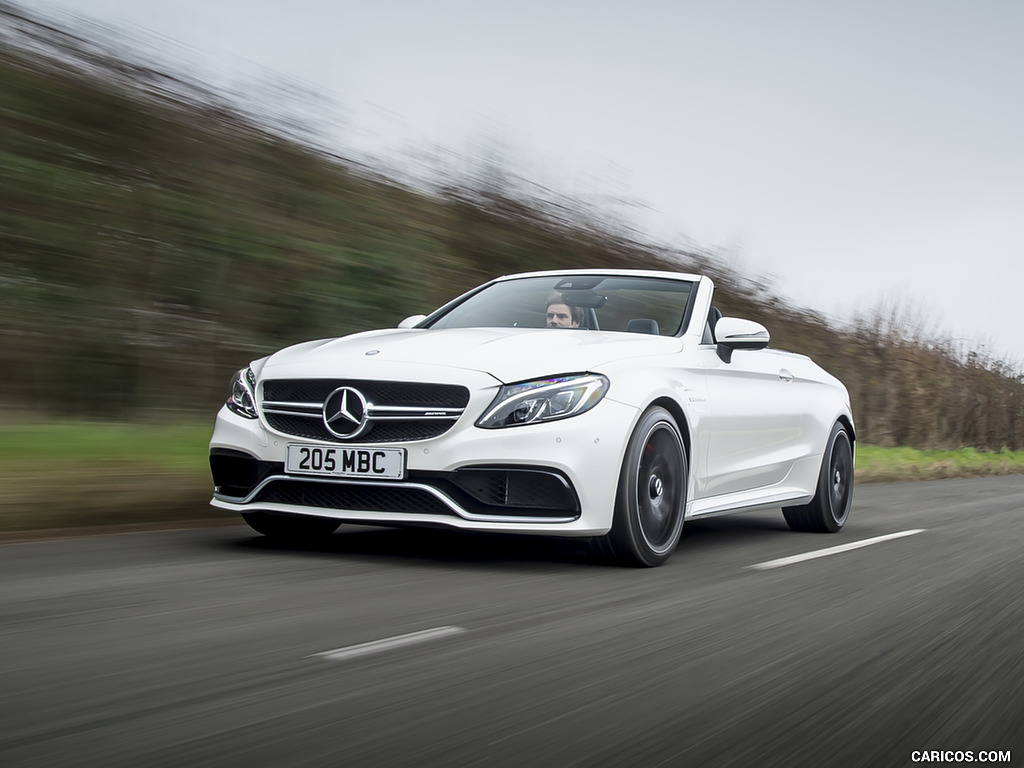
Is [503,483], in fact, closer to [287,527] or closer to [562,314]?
[287,527]

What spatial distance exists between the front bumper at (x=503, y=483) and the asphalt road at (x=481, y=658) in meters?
0.24

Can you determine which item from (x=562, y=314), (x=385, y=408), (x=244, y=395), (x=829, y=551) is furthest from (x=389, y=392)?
(x=829, y=551)

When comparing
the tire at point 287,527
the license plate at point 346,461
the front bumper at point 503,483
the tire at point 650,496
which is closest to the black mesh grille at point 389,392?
the front bumper at point 503,483

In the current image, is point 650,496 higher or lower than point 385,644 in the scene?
higher

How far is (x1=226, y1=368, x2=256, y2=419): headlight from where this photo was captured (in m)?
5.32

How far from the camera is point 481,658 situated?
327 cm

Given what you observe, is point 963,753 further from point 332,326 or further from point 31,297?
point 332,326

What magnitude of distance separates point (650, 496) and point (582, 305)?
1.66m

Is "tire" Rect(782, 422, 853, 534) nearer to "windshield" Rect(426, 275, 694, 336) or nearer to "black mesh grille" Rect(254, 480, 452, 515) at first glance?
"windshield" Rect(426, 275, 694, 336)

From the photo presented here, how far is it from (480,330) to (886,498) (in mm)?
7430

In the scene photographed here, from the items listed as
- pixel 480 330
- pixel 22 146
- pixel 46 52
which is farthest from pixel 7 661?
pixel 46 52

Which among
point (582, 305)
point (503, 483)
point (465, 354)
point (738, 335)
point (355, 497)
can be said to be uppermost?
point (582, 305)

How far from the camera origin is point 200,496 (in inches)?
261

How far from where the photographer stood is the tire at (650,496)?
5.06 metres
